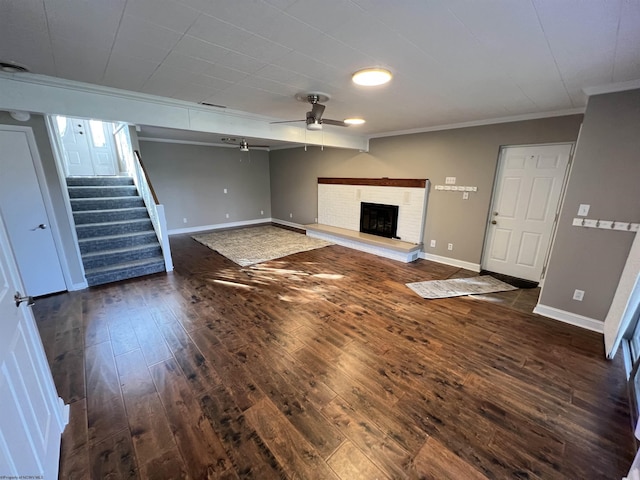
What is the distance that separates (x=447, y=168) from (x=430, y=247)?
143 centimetres

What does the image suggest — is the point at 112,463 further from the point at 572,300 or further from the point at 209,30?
the point at 572,300

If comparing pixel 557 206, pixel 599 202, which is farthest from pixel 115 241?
pixel 557 206

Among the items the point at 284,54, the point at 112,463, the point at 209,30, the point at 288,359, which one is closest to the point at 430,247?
the point at 288,359

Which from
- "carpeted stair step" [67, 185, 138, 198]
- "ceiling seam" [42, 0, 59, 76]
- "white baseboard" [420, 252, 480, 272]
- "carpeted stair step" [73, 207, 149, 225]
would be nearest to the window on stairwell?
"carpeted stair step" [67, 185, 138, 198]

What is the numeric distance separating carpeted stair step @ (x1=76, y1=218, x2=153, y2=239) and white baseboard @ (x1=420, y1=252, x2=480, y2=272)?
5060mm

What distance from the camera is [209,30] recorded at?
4.81ft

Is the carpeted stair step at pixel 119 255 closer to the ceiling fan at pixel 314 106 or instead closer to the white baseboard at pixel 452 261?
the ceiling fan at pixel 314 106

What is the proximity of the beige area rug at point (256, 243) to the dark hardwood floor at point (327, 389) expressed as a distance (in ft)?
5.36

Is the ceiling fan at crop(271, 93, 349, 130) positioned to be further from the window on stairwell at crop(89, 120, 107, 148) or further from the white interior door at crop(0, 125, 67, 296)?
the window on stairwell at crop(89, 120, 107, 148)

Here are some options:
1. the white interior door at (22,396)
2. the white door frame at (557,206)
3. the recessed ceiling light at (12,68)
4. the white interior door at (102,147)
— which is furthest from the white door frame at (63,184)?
the white door frame at (557,206)

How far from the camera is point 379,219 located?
17.9 ft

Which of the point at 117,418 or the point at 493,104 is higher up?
the point at 493,104

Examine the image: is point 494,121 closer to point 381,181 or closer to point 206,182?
point 381,181

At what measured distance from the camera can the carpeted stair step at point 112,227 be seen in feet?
12.8
